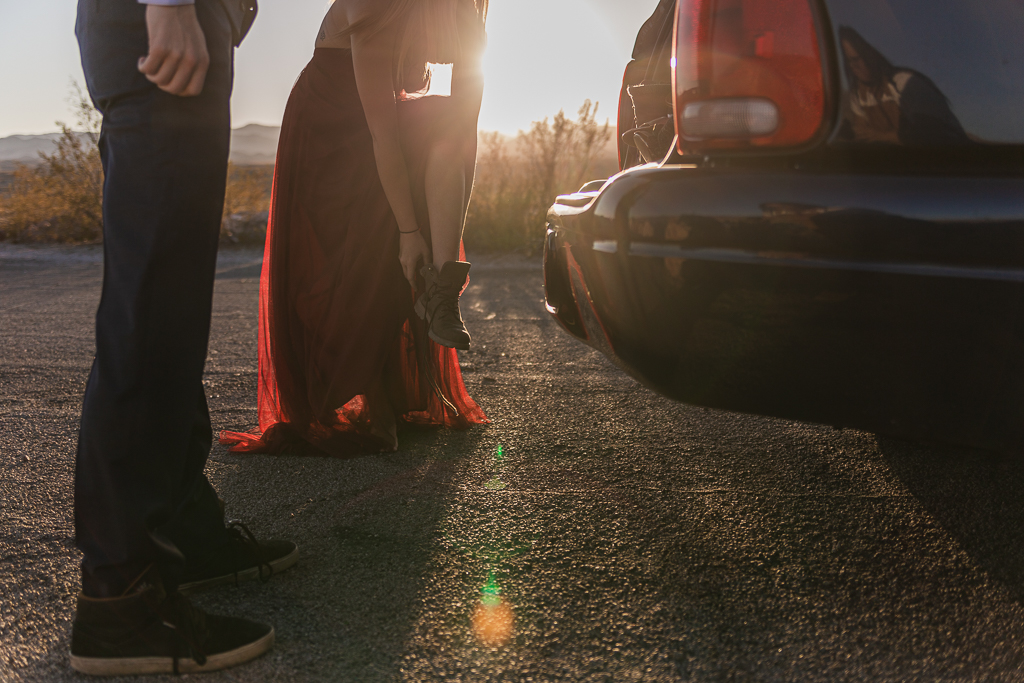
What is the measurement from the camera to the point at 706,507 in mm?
1664

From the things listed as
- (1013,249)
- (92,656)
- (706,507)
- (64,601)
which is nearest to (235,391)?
(64,601)

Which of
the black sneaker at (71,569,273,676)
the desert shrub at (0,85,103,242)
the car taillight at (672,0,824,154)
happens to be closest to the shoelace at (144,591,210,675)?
the black sneaker at (71,569,273,676)

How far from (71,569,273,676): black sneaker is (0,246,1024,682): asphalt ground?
0.06 metres

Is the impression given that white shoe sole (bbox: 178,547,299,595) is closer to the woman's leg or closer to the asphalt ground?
the asphalt ground

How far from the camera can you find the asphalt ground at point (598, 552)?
1136 mm

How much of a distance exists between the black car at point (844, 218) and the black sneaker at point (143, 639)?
2.98ft

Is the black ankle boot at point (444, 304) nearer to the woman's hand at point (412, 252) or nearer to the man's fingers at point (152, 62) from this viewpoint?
the woman's hand at point (412, 252)

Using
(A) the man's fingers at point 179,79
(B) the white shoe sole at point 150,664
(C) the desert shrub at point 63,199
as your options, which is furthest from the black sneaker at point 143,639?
(C) the desert shrub at point 63,199

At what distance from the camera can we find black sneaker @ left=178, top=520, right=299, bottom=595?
134 centimetres

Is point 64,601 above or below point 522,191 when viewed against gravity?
below

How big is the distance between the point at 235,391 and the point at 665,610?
6.64ft

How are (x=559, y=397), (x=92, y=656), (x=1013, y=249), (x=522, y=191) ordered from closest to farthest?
1. (x=1013, y=249)
2. (x=92, y=656)
3. (x=559, y=397)
4. (x=522, y=191)

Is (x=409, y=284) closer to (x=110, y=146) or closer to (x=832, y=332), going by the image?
(x=110, y=146)

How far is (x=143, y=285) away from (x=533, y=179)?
732 centimetres
